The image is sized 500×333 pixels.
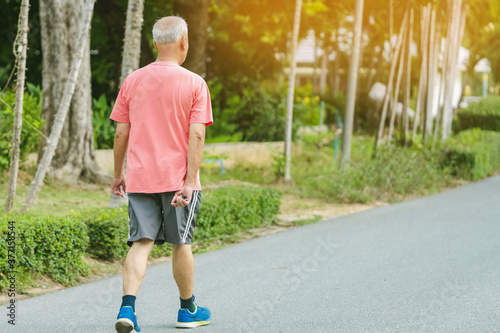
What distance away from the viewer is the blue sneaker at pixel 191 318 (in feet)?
16.3

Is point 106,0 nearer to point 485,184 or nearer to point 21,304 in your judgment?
point 485,184

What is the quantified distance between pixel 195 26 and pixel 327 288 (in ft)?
35.2

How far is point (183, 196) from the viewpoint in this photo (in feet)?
14.9

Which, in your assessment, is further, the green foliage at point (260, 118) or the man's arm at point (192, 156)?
the green foliage at point (260, 118)

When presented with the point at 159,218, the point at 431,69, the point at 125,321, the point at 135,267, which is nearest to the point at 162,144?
the point at 159,218

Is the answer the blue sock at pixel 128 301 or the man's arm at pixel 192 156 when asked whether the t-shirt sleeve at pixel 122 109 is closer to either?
the man's arm at pixel 192 156

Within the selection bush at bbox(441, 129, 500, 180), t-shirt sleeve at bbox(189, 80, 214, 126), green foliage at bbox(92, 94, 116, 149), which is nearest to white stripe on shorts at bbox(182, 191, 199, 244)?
t-shirt sleeve at bbox(189, 80, 214, 126)

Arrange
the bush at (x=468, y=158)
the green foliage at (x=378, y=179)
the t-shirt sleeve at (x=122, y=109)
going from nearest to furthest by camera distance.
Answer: the t-shirt sleeve at (x=122, y=109)
the green foliage at (x=378, y=179)
the bush at (x=468, y=158)

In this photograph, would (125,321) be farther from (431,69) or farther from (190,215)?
(431,69)

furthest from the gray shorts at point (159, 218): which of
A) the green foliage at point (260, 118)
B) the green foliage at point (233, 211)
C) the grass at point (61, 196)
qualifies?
the green foliage at point (260, 118)

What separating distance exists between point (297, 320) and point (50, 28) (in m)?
8.17

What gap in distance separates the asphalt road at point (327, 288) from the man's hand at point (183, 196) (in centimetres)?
97

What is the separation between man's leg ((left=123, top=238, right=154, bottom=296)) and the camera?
14.8ft

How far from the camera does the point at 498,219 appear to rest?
10453 mm
